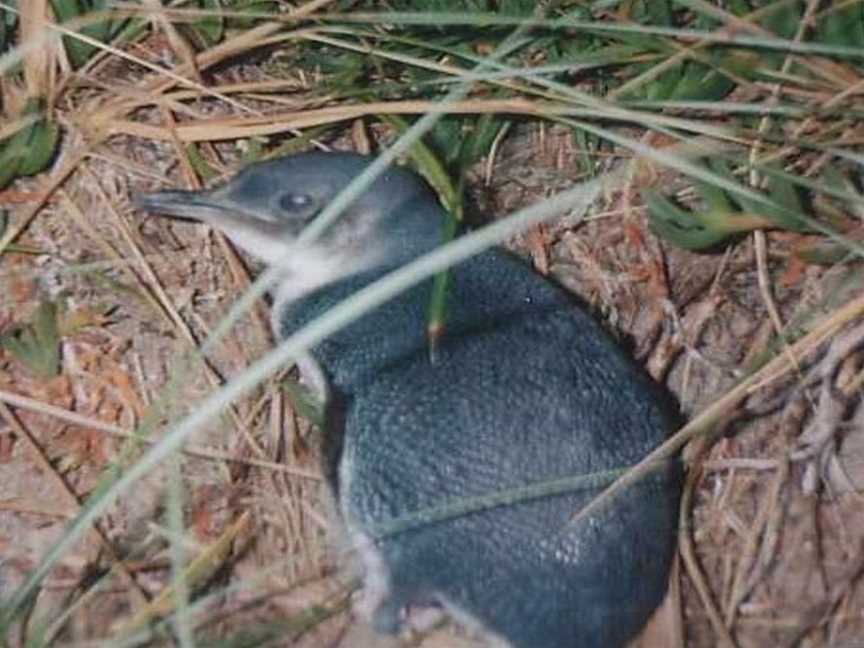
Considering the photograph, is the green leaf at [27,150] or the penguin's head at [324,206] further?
the green leaf at [27,150]

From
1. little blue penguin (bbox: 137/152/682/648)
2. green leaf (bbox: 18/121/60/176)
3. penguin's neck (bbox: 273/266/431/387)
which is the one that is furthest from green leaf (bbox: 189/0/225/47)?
penguin's neck (bbox: 273/266/431/387)

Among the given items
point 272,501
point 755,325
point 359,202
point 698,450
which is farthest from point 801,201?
point 272,501

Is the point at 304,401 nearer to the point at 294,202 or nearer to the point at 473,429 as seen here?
the point at 294,202

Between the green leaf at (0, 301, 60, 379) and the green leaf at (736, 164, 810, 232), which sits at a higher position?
the green leaf at (736, 164, 810, 232)

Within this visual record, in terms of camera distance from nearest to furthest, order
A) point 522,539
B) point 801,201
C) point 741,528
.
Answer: point 522,539, point 741,528, point 801,201

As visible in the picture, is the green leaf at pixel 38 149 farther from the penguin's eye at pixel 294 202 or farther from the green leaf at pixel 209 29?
the penguin's eye at pixel 294 202

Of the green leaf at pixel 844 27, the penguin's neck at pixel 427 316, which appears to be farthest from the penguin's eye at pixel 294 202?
the green leaf at pixel 844 27

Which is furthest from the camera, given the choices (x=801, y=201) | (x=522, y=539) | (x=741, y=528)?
(x=801, y=201)

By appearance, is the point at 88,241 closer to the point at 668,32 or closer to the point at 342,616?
the point at 342,616

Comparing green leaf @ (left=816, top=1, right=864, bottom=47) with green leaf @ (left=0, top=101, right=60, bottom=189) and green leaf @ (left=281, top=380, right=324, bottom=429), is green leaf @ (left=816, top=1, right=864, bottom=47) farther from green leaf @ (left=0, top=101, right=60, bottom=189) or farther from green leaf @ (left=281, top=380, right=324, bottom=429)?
green leaf @ (left=0, top=101, right=60, bottom=189)
